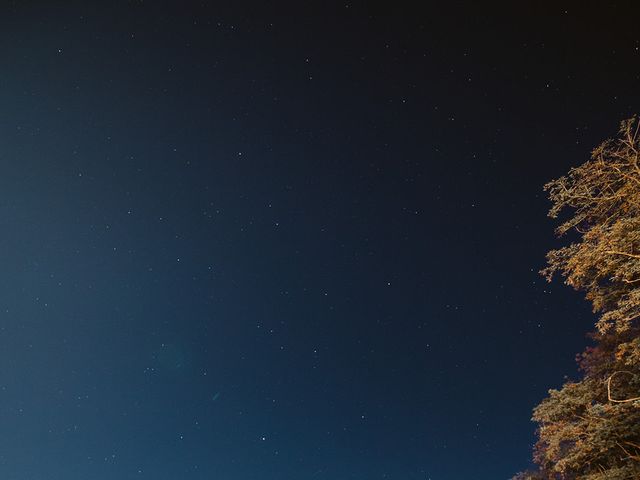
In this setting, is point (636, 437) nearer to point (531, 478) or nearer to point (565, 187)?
point (531, 478)

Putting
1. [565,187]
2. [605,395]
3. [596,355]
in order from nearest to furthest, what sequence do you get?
[565,187], [605,395], [596,355]

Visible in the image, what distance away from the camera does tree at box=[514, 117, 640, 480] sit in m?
6.27

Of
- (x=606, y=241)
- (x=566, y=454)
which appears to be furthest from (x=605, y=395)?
(x=606, y=241)

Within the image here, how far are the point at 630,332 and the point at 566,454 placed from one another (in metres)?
3.23

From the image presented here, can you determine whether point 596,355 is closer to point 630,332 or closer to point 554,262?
point 630,332

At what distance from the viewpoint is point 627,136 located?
264 inches

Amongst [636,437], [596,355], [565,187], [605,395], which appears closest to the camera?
[565,187]

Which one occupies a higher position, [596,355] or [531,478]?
[596,355]

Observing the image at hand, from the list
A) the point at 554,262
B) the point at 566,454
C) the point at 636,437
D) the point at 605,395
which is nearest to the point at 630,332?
the point at 605,395

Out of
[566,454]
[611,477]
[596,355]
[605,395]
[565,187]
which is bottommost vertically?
[611,477]

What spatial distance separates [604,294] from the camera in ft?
24.4

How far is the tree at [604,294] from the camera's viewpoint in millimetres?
6266

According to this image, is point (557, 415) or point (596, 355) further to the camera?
point (596, 355)

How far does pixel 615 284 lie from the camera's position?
7.46m
